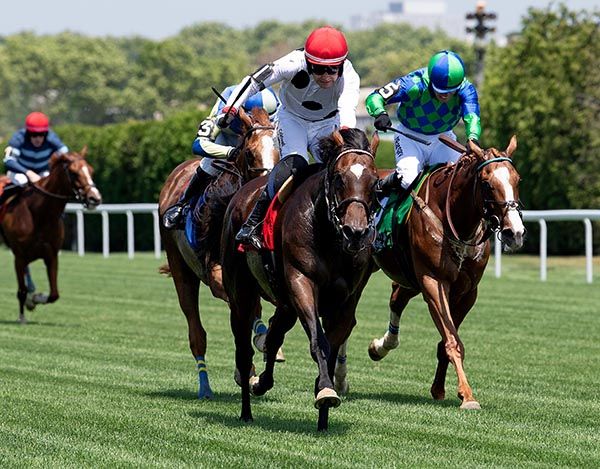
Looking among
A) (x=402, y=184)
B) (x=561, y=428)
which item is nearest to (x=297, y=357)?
(x=402, y=184)

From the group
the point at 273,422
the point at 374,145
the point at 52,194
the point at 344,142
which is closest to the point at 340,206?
the point at 344,142

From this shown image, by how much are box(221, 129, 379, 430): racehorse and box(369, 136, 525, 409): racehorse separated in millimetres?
1008

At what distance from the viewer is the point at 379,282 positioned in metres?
19.3

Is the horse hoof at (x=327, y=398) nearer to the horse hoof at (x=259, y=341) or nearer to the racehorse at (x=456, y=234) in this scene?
the racehorse at (x=456, y=234)

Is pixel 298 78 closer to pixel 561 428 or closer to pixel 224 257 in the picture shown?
pixel 224 257

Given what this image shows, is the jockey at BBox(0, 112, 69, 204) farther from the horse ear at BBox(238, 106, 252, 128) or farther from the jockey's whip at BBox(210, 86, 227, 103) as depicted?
the horse ear at BBox(238, 106, 252, 128)

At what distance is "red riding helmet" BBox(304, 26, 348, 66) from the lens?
7.28m

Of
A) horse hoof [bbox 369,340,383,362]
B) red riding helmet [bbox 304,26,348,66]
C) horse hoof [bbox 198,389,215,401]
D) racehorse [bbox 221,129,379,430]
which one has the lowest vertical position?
horse hoof [bbox 198,389,215,401]

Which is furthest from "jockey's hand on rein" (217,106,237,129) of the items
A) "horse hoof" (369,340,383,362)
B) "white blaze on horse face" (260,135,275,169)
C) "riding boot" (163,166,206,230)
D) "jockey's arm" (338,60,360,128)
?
"horse hoof" (369,340,383,362)

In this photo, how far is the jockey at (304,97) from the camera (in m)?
7.29

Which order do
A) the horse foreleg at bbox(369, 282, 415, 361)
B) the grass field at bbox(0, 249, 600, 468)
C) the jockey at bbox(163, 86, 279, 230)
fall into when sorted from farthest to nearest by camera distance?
the horse foreleg at bbox(369, 282, 415, 361)
the jockey at bbox(163, 86, 279, 230)
the grass field at bbox(0, 249, 600, 468)

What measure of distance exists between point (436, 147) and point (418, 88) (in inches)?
19.9

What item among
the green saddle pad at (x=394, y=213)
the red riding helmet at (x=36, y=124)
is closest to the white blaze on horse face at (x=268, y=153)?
the green saddle pad at (x=394, y=213)

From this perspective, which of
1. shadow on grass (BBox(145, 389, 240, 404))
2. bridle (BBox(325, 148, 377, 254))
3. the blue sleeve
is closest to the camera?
bridle (BBox(325, 148, 377, 254))
